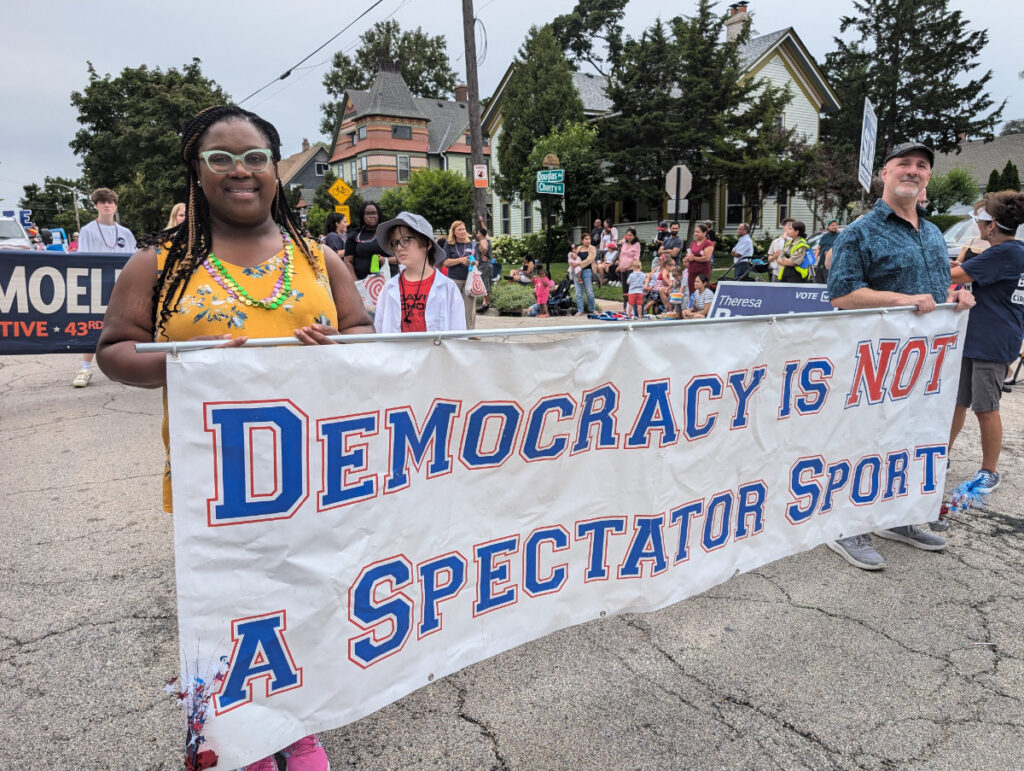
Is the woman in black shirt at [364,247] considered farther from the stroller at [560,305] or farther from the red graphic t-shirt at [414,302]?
the stroller at [560,305]

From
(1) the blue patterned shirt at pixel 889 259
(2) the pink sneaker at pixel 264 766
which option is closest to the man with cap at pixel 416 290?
(1) the blue patterned shirt at pixel 889 259

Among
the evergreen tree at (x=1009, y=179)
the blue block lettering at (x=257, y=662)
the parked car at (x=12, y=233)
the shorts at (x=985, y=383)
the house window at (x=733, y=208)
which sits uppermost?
the evergreen tree at (x=1009, y=179)

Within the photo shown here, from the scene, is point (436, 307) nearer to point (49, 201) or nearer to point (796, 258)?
point (796, 258)

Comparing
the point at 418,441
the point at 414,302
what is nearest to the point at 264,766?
the point at 418,441

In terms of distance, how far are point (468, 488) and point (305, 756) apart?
902mm

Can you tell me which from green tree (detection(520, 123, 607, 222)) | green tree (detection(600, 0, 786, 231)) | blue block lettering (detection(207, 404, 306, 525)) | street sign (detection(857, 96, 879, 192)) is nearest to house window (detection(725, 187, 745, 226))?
green tree (detection(600, 0, 786, 231))

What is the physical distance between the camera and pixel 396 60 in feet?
208

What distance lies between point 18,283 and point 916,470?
762 centimetres

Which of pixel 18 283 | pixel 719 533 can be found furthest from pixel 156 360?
pixel 18 283

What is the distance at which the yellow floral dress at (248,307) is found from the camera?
1.98 m

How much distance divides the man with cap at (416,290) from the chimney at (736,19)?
35.0 m

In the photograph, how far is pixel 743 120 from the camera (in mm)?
27875

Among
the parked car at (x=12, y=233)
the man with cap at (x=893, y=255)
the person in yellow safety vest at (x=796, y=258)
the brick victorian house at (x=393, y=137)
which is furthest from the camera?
the brick victorian house at (x=393, y=137)

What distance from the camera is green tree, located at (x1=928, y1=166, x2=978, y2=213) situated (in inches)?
1403
